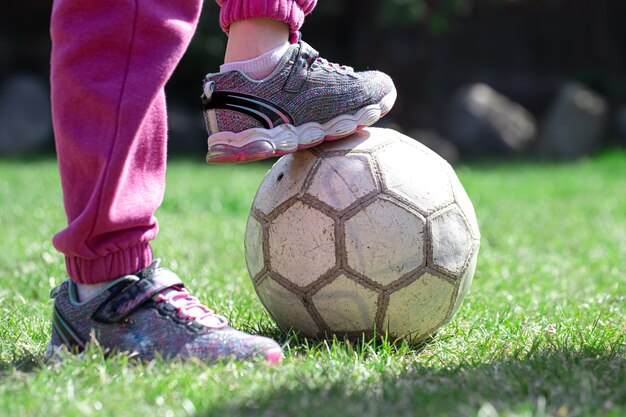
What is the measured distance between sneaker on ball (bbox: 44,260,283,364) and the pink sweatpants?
13cm

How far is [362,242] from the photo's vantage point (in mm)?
2812

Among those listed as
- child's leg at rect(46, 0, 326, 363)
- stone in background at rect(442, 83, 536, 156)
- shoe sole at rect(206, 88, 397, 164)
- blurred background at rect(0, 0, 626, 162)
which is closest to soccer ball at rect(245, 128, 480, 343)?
shoe sole at rect(206, 88, 397, 164)

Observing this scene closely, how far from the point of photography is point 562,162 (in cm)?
1255

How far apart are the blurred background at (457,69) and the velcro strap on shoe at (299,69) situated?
10.2 meters

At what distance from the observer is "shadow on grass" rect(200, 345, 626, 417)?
2.09 metres

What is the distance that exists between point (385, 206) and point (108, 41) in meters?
1.06

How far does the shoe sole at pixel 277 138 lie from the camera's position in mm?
2711

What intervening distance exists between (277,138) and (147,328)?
736mm

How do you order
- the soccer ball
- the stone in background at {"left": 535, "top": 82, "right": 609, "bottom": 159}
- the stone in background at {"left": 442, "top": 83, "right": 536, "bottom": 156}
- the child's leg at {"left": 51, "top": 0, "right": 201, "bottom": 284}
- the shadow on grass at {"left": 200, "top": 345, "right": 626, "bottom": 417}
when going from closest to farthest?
the shadow on grass at {"left": 200, "top": 345, "right": 626, "bottom": 417} → the child's leg at {"left": 51, "top": 0, "right": 201, "bottom": 284} → the soccer ball → the stone in background at {"left": 535, "top": 82, "right": 609, "bottom": 159} → the stone in background at {"left": 442, "top": 83, "right": 536, "bottom": 156}

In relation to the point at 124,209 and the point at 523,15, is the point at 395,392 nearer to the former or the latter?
the point at 124,209

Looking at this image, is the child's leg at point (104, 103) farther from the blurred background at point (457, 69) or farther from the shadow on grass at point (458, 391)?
the blurred background at point (457, 69)

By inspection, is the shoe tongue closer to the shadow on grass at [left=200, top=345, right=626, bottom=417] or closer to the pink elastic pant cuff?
the pink elastic pant cuff

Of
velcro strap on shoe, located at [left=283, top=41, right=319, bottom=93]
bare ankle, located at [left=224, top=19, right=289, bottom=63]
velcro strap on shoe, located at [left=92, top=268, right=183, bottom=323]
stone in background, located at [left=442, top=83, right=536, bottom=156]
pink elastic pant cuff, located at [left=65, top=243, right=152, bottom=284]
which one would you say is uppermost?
bare ankle, located at [left=224, top=19, right=289, bottom=63]

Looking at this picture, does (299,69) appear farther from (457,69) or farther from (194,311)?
(457,69)
